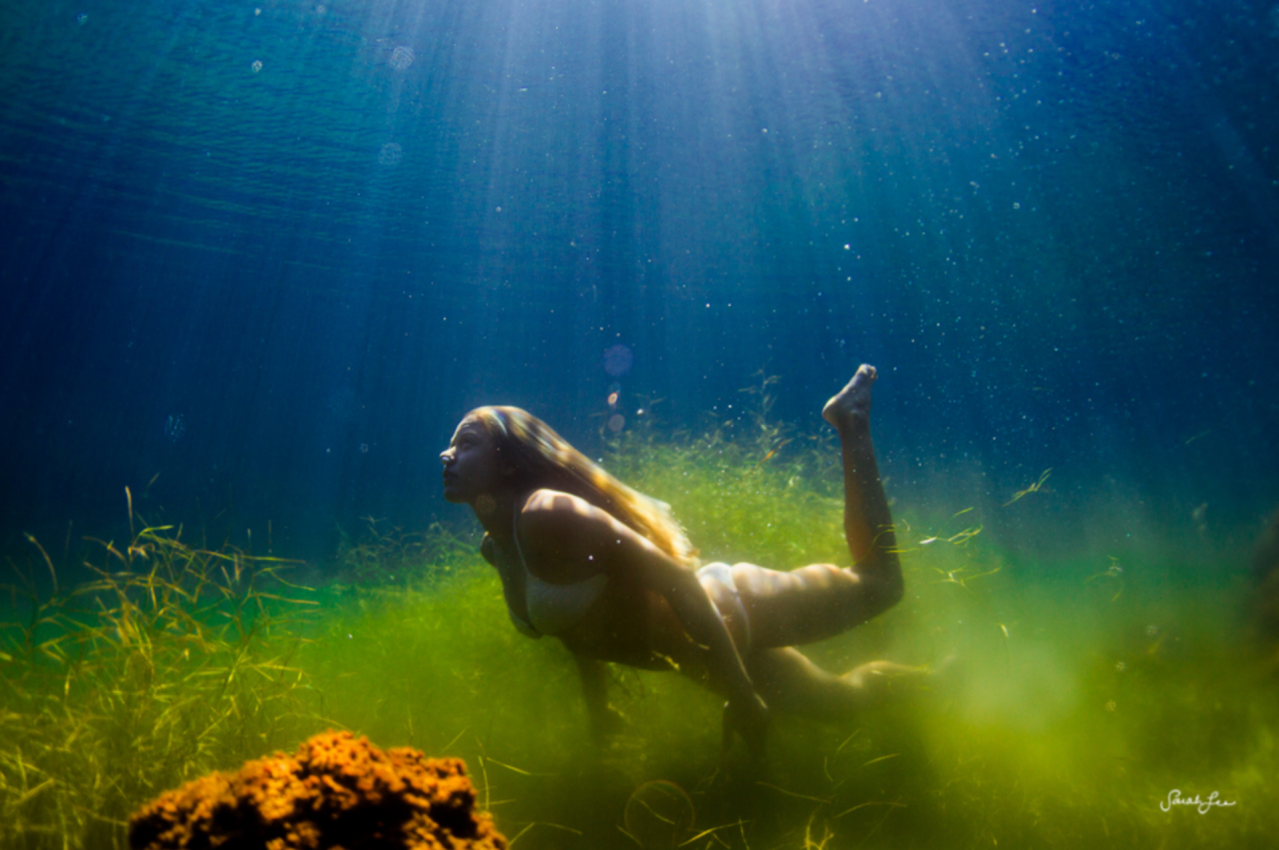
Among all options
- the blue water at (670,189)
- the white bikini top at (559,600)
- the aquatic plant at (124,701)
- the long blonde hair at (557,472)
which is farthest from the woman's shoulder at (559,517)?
the blue water at (670,189)

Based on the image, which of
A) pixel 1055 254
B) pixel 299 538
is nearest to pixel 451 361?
pixel 299 538

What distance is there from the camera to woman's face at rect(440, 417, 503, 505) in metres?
2.77

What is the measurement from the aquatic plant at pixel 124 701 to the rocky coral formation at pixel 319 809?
771mm

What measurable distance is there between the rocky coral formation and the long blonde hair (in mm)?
1578

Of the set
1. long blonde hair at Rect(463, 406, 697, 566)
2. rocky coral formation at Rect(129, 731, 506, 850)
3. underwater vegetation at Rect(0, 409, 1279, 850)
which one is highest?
rocky coral formation at Rect(129, 731, 506, 850)

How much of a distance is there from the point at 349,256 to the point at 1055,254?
27933 millimetres

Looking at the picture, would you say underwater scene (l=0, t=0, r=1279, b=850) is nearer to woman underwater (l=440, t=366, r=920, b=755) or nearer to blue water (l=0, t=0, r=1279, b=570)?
woman underwater (l=440, t=366, r=920, b=755)

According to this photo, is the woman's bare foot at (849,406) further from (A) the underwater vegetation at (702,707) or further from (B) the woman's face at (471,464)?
(B) the woman's face at (471,464)

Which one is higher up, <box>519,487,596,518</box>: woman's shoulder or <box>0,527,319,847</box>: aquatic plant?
<box>519,487,596,518</box>: woman's shoulder

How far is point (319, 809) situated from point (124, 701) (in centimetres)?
155

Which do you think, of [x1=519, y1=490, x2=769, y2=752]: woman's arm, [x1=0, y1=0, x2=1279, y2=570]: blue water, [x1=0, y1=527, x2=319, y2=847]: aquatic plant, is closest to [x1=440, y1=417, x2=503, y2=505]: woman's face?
[x1=519, y1=490, x2=769, y2=752]: woman's arm

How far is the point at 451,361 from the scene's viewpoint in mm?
51031
